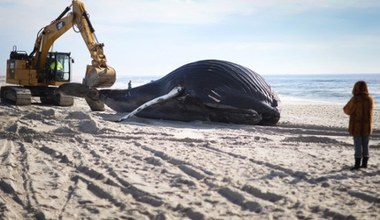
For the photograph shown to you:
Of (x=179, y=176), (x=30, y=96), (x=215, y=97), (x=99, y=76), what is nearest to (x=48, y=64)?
(x=30, y=96)

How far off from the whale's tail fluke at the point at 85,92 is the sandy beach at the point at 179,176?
5.45m

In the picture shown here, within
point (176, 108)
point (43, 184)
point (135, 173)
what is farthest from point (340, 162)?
point (176, 108)

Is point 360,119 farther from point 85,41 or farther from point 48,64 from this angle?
point 48,64

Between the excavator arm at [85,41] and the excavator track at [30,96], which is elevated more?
the excavator arm at [85,41]

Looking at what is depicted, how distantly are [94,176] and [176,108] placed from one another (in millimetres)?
7214

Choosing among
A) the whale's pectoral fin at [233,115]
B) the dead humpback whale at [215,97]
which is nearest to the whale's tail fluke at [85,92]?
the dead humpback whale at [215,97]

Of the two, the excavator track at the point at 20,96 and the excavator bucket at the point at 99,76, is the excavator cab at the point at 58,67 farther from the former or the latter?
the excavator bucket at the point at 99,76

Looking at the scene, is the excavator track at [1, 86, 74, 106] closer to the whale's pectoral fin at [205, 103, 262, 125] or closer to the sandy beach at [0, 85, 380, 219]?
the sandy beach at [0, 85, 380, 219]

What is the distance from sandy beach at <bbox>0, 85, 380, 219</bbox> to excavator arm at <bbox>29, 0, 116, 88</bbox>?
7.16 m

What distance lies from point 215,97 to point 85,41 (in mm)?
8130

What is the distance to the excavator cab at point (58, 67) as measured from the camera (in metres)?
19.1

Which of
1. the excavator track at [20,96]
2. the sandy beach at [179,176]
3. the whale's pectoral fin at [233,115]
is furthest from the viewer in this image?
the excavator track at [20,96]

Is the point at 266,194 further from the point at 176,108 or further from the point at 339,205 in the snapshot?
the point at 176,108

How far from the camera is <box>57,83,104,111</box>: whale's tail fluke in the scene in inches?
594
